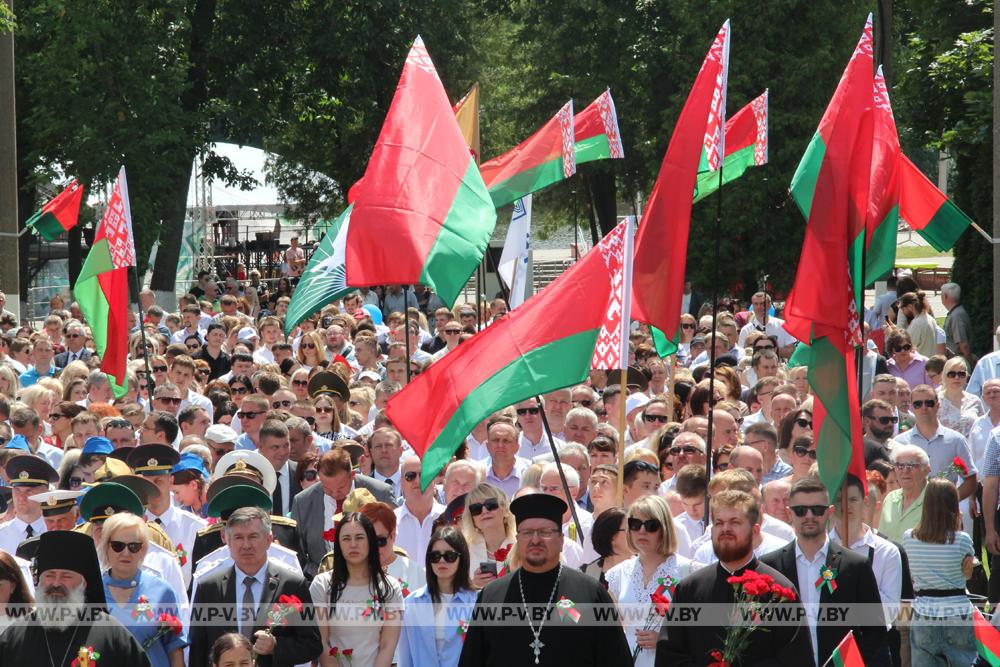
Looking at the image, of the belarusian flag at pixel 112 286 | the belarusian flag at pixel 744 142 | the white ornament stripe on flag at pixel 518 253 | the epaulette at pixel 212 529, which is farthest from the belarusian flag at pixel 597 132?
the epaulette at pixel 212 529

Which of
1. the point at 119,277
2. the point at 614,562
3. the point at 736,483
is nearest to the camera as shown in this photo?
the point at 736,483

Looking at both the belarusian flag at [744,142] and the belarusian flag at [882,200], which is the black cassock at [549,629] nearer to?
the belarusian flag at [882,200]

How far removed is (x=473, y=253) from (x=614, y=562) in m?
2.51

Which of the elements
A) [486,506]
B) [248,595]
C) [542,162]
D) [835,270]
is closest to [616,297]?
[835,270]

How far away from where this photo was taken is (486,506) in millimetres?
8188

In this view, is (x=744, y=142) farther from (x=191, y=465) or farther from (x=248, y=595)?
(x=248, y=595)

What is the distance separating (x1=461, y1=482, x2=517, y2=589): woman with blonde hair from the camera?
8188mm

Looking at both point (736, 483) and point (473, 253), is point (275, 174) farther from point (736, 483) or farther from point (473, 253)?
point (736, 483)

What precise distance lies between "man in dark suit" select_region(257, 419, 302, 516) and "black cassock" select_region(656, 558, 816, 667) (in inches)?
166

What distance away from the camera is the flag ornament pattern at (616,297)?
8.84 metres

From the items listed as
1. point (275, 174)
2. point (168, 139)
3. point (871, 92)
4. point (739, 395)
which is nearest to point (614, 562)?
point (871, 92)

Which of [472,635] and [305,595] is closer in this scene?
[472,635]

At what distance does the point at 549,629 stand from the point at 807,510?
1607 millimetres

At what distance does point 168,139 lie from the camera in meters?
27.3
